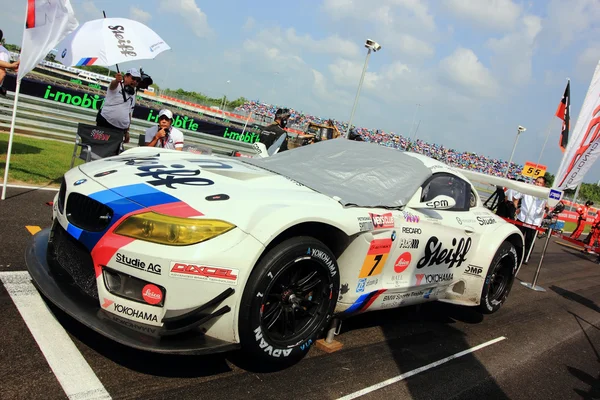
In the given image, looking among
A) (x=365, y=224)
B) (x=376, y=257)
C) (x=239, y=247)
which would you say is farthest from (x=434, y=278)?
(x=239, y=247)

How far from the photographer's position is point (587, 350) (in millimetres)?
5004

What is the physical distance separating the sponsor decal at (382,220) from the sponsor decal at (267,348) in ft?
3.52

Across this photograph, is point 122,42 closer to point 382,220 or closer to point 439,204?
point 382,220

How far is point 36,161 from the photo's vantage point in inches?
330

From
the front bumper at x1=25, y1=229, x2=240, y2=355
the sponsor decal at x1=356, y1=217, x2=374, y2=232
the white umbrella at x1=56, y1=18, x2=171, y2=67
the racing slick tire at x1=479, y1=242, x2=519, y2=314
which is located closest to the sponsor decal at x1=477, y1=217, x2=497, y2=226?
the racing slick tire at x1=479, y1=242, x2=519, y2=314

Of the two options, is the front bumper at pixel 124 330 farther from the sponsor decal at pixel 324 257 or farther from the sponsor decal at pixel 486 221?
the sponsor decal at pixel 486 221

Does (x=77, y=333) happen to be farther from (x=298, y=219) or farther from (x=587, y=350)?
(x=587, y=350)

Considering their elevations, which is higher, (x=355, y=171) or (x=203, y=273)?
(x=355, y=171)

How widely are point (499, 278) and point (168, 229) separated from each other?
419 centimetres

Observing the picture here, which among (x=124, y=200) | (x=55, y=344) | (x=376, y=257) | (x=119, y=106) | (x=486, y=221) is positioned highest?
(x=119, y=106)

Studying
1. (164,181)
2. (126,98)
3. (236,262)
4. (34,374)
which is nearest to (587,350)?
(236,262)

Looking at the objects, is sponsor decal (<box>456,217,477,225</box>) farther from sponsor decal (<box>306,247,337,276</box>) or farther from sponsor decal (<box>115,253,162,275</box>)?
sponsor decal (<box>115,253,162,275</box>)

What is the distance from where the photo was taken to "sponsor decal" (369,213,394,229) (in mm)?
3273

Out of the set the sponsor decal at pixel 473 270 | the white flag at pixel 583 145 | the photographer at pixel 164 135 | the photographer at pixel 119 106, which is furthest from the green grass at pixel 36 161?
the white flag at pixel 583 145
